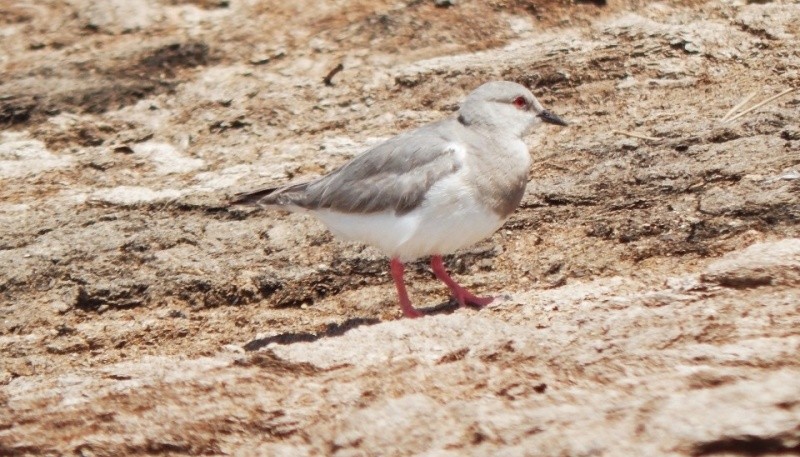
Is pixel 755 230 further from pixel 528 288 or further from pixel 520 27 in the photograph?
pixel 520 27

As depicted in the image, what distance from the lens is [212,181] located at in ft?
34.2

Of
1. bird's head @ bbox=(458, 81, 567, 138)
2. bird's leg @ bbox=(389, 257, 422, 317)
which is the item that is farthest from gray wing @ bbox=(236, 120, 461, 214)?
bird's leg @ bbox=(389, 257, 422, 317)

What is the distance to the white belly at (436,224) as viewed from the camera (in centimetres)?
772

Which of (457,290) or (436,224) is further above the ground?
(436,224)

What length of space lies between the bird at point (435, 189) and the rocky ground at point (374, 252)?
570 millimetres

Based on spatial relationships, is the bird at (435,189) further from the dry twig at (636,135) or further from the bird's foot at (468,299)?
the dry twig at (636,135)

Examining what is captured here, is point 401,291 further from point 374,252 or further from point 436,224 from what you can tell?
point 374,252

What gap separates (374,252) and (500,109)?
1.68 m

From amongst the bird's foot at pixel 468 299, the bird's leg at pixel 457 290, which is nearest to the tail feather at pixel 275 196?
the bird's leg at pixel 457 290

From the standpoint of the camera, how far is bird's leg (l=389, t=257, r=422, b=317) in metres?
8.05

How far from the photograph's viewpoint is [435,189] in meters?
7.77

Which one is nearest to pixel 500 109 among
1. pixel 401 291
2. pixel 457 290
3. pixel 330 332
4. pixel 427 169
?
pixel 427 169

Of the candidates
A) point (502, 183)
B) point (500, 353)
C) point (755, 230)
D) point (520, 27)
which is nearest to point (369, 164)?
point (502, 183)

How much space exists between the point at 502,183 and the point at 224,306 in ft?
8.64
